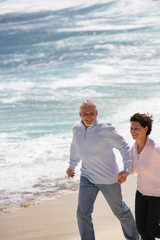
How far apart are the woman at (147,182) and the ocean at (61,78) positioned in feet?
10.5

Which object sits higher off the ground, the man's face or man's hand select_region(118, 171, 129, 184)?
the man's face

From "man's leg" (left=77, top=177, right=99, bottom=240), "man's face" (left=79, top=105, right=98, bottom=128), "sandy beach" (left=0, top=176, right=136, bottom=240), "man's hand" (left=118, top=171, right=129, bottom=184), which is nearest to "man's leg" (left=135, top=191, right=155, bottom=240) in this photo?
"man's hand" (left=118, top=171, right=129, bottom=184)

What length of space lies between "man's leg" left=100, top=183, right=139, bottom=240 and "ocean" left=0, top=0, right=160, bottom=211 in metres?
2.79

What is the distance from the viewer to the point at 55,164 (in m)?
8.95

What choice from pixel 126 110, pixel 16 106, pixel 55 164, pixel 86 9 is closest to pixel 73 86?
pixel 16 106

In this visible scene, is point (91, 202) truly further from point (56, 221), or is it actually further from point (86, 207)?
point (56, 221)

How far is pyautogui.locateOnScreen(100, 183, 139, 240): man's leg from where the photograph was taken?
439 cm

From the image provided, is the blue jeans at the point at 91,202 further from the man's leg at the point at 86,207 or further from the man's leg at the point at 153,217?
the man's leg at the point at 153,217

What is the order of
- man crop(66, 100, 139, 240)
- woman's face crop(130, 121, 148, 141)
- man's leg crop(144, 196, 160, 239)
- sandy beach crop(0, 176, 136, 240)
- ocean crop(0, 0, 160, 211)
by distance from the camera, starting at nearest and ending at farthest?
man's leg crop(144, 196, 160, 239)
woman's face crop(130, 121, 148, 141)
man crop(66, 100, 139, 240)
sandy beach crop(0, 176, 136, 240)
ocean crop(0, 0, 160, 211)

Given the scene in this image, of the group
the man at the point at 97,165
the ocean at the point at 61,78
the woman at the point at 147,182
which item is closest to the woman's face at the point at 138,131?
the woman at the point at 147,182

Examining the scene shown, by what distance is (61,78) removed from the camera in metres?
18.1

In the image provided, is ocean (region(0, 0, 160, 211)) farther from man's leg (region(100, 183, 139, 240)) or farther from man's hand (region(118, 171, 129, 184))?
man's hand (region(118, 171, 129, 184))

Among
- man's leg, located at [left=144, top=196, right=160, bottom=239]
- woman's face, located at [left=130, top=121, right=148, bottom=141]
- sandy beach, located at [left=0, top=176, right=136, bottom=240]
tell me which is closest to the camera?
man's leg, located at [left=144, top=196, right=160, bottom=239]

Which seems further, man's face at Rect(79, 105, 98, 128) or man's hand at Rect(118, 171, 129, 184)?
man's face at Rect(79, 105, 98, 128)
